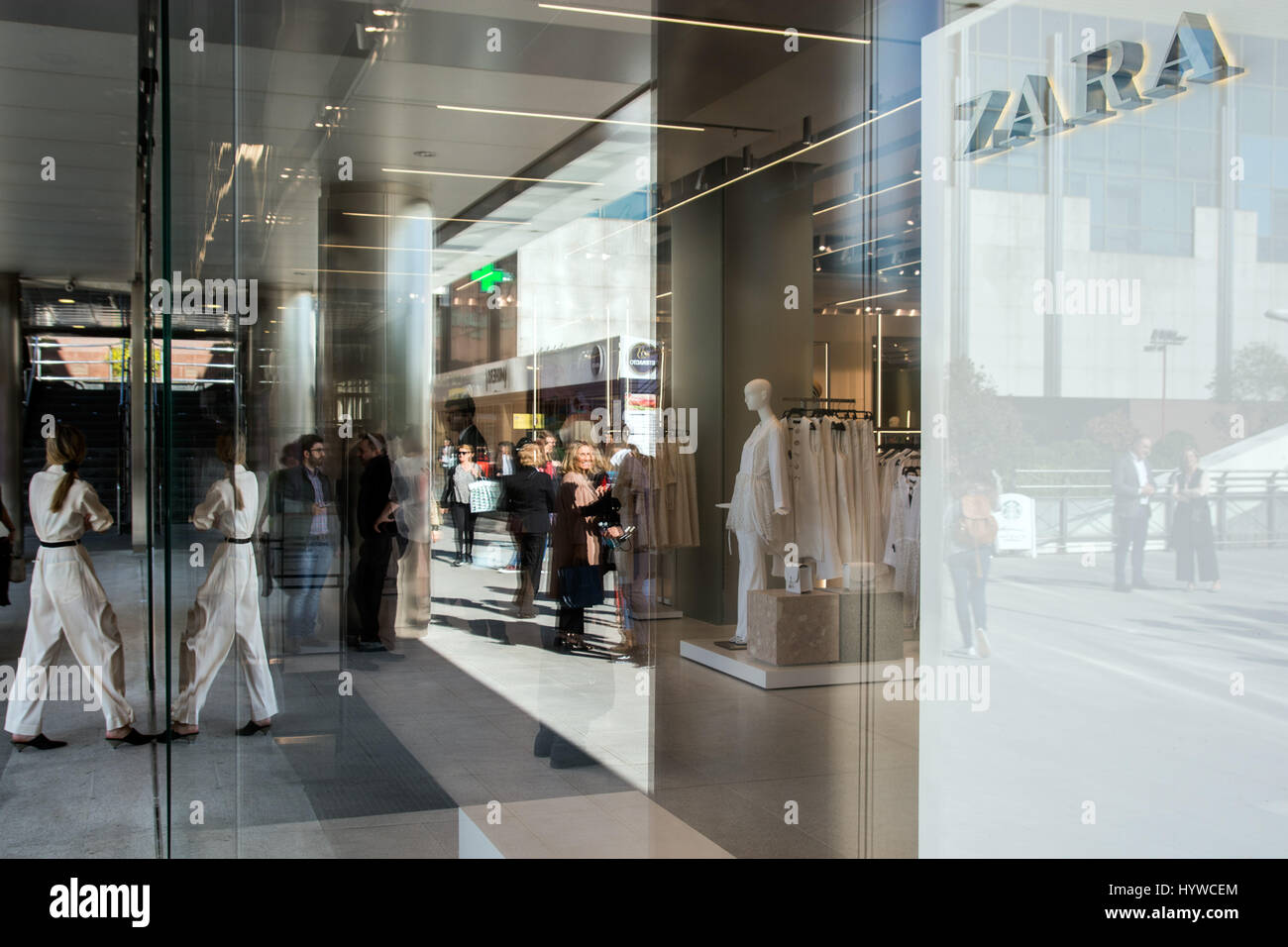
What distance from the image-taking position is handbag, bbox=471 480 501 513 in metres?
2.84

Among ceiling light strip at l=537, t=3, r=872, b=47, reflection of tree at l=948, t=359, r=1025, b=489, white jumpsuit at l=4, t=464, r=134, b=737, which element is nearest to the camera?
reflection of tree at l=948, t=359, r=1025, b=489

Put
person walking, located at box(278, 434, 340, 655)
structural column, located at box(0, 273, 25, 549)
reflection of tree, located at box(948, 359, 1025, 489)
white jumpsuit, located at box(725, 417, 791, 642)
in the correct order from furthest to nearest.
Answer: structural column, located at box(0, 273, 25, 549) < white jumpsuit, located at box(725, 417, 791, 642) < person walking, located at box(278, 434, 340, 655) < reflection of tree, located at box(948, 359, 1025, 489)

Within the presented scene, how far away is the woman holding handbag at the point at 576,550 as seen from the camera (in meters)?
2.95

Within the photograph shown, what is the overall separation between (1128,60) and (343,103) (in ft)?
6.25

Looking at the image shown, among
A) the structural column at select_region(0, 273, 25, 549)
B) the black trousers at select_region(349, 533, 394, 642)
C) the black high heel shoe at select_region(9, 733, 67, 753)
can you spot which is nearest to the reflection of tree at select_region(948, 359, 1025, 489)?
the black trousers at select_region(349, 533, 394, 642)

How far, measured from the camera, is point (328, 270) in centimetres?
278

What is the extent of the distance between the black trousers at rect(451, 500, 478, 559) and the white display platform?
11.4ft

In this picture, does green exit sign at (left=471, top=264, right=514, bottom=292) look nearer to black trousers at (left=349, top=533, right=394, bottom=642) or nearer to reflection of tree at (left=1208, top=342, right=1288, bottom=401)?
black trousers at (left=349, top=533, right=394, bottom=642)

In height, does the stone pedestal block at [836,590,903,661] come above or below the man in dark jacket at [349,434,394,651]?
below

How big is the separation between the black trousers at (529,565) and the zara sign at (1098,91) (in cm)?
151

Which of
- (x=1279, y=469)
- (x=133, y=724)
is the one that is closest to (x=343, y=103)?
(x=1279, y=469)

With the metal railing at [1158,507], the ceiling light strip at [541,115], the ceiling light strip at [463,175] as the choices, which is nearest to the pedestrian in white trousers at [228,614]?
the ceiling light strip at [463,175]

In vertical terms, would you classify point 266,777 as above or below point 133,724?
above
